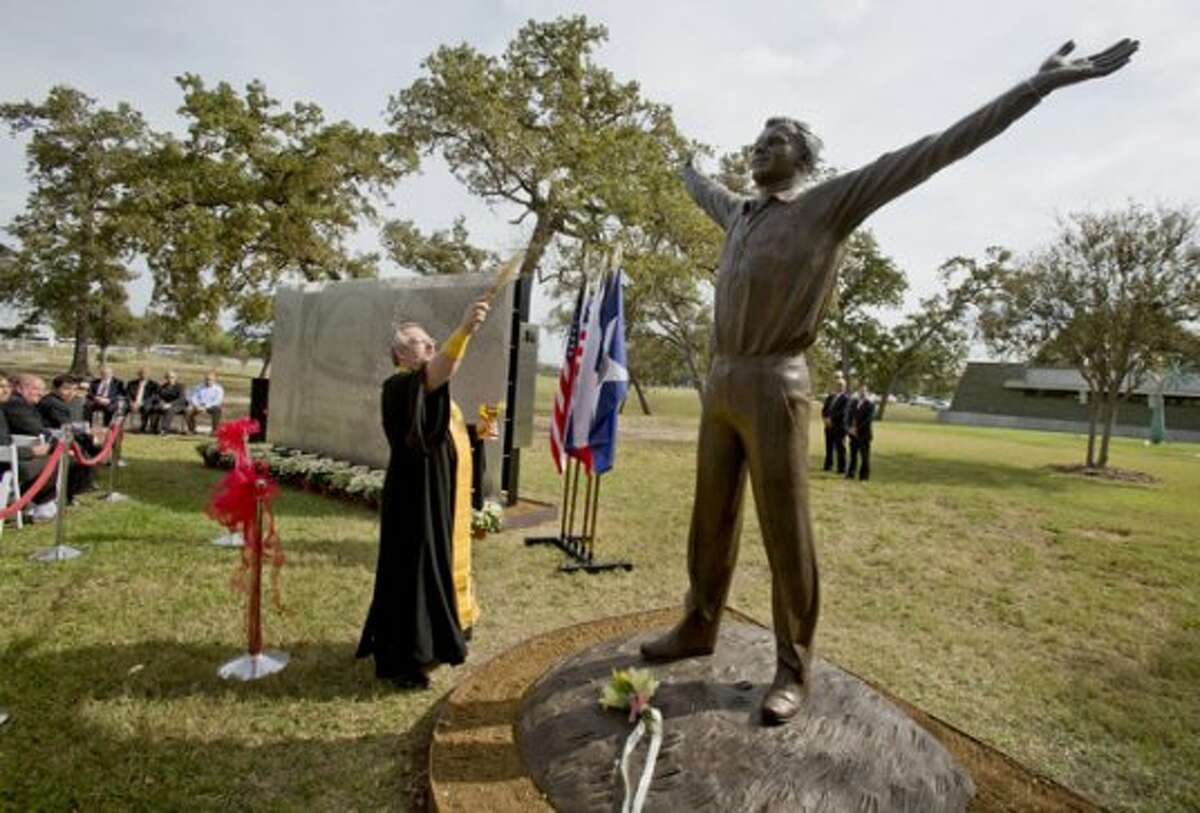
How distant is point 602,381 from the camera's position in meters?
6.30

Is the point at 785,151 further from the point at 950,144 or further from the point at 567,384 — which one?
the point at 567,384

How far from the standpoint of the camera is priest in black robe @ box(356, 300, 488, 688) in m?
3.70

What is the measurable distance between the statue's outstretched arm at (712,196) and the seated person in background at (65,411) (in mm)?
7898

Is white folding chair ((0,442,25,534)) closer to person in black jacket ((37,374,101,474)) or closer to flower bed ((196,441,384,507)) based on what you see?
person in black jacket ((37,374,101,474))

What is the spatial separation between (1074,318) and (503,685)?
19466 mm

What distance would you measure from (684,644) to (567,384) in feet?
12.1

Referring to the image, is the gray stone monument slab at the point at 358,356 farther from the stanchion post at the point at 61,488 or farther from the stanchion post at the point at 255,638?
the stanchion post at the point at 255,638

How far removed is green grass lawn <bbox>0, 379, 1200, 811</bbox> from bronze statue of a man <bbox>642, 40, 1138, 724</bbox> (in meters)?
1.85

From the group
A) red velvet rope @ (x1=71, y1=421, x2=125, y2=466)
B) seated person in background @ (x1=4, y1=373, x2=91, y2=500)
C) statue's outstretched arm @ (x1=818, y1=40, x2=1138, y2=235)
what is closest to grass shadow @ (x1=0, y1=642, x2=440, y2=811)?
statue's outstretched arm @ (x1=818, y1=40, x2=1138, y2=235)

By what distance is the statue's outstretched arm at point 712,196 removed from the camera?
343 centimetres

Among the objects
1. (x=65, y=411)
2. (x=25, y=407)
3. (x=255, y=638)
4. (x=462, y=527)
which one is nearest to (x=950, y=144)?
(x=462, y=527)

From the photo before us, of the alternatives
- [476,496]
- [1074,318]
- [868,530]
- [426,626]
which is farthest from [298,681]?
[1074,318]

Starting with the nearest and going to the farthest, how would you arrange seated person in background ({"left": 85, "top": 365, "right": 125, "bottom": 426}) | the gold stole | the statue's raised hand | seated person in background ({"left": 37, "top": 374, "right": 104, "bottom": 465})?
the statue's raised hand
the gold stole
seated person in background ({"left": 37, "top": 374, "right": 104, "bottom": 465})
seated person in background ({"left": 85, "top": 365, "right": 125, "bottom": 426})

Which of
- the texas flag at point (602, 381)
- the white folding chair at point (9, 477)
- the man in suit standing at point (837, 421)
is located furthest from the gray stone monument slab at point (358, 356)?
the man in suit standing at point (837, 421)
